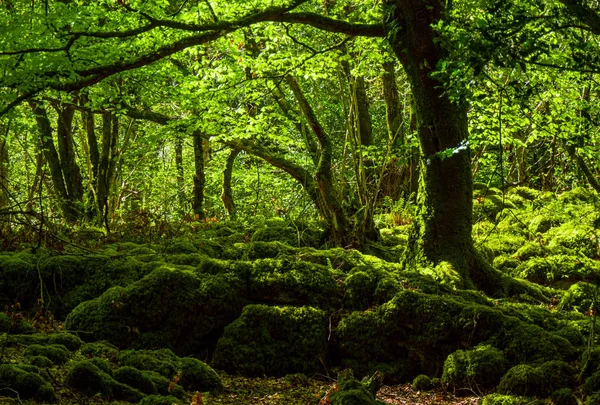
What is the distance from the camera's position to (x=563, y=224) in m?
11.9

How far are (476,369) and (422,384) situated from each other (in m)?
0.55

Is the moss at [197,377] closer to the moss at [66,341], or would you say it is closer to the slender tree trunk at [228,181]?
the moss at [66,341]

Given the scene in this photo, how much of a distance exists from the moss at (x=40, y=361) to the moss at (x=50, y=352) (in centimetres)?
13

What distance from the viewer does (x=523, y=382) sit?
5.27m

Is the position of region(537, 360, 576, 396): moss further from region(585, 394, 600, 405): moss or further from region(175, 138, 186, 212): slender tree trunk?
region(175, 138, 186, 212): slender tree trunk

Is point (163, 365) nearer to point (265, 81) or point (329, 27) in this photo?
point (329, 27)

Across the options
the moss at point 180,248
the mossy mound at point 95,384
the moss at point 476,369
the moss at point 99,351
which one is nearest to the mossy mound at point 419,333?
the moss at point 476,369

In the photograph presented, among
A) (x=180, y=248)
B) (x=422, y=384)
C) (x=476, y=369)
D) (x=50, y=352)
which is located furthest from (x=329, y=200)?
(x=50, y=352)

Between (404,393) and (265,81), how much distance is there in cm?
639

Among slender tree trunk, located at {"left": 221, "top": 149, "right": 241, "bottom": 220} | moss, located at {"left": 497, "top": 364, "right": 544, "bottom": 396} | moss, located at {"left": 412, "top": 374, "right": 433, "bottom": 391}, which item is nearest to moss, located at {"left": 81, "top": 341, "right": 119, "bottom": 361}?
moss, located at {"left": 412, "top": 374, "right": 433, "bottom": 391}

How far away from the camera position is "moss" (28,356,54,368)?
443 cm

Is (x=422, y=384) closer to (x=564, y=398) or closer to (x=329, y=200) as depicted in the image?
(x=564, y=398)

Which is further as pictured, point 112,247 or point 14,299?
point 112,247

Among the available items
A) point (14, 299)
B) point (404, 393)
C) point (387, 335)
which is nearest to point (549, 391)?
point (404, 393)
